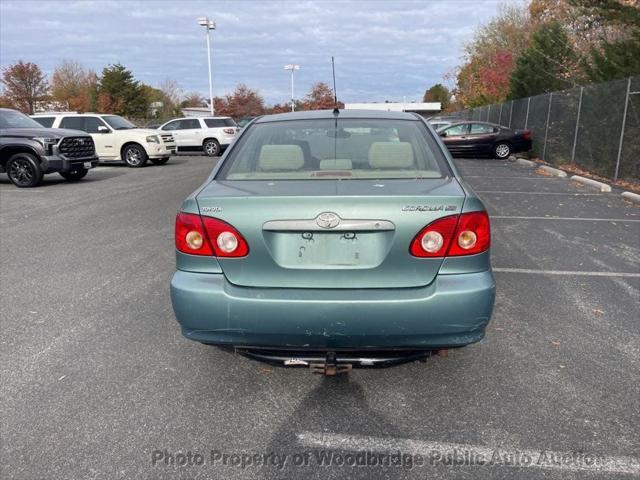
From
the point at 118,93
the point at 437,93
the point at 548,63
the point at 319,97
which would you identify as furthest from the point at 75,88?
the point at 437,93

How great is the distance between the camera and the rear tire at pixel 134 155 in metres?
17.8

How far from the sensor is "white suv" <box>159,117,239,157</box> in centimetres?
2292

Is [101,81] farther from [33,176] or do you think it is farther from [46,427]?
[46,427]

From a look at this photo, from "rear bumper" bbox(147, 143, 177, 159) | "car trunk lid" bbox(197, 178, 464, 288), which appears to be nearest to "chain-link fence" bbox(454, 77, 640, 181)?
"car trunk lid" bbox(197, 178, 464, 288)

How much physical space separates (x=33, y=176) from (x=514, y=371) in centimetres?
1219

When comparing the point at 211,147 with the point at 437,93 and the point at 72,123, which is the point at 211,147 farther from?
the point at 437,93

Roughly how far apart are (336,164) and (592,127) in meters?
13.6

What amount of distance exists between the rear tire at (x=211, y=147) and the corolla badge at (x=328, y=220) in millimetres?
21527

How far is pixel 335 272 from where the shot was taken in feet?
8.51

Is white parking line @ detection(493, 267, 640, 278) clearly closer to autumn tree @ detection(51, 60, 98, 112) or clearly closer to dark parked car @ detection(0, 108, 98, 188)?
A: dark parked car @ detection(0, 108, 98, 188)

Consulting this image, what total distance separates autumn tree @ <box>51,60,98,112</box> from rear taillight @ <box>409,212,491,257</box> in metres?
55.4

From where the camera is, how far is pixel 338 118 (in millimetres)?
3740

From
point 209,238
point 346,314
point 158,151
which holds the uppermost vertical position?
point 209,238

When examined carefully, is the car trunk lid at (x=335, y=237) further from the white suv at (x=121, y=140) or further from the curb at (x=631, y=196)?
the white suv at (x=121, y=140)
